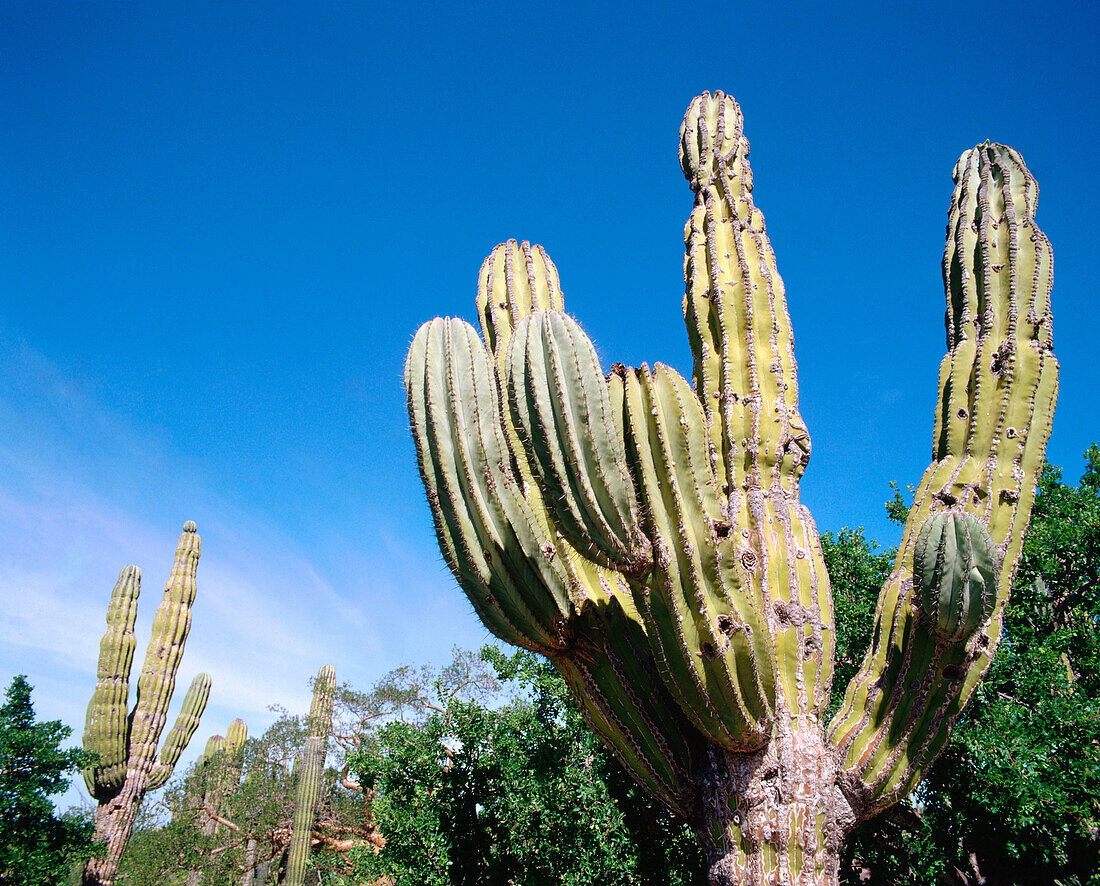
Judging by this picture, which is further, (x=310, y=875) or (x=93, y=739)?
(x=310, y=875)

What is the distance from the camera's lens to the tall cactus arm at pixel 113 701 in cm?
1073

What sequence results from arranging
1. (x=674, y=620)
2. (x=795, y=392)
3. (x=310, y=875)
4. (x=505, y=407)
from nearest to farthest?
1. (x=674, y=620)
2. (x=505, y=407)
3. (x=795, y=392)
4. (x=310, y=875)

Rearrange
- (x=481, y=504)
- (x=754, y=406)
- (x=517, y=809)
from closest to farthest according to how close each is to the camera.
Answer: (x=481, y=504)
(x=754, y=406)
(x=517, y=809)

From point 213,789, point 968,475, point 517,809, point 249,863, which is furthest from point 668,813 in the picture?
point 213,789

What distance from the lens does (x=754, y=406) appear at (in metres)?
3.61

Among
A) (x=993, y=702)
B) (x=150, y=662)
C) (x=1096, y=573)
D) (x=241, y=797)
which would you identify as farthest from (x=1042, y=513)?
(x=241, y=797)

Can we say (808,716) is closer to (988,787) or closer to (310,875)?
(988,787)

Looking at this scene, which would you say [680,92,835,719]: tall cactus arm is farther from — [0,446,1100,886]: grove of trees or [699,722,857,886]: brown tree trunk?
[0,446,1100,886]: grove of trees

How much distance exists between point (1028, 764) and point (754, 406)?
4194 millimetres

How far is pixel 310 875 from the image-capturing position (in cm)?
1388

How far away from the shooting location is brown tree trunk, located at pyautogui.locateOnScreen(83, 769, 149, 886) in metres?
10.1

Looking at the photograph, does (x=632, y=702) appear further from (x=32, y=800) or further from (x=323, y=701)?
(x=323, y=701)

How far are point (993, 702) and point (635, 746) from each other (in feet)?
14.3

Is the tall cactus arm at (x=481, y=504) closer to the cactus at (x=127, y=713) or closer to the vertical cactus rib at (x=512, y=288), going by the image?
the vertical cactus rib at (x=512, y=288)
